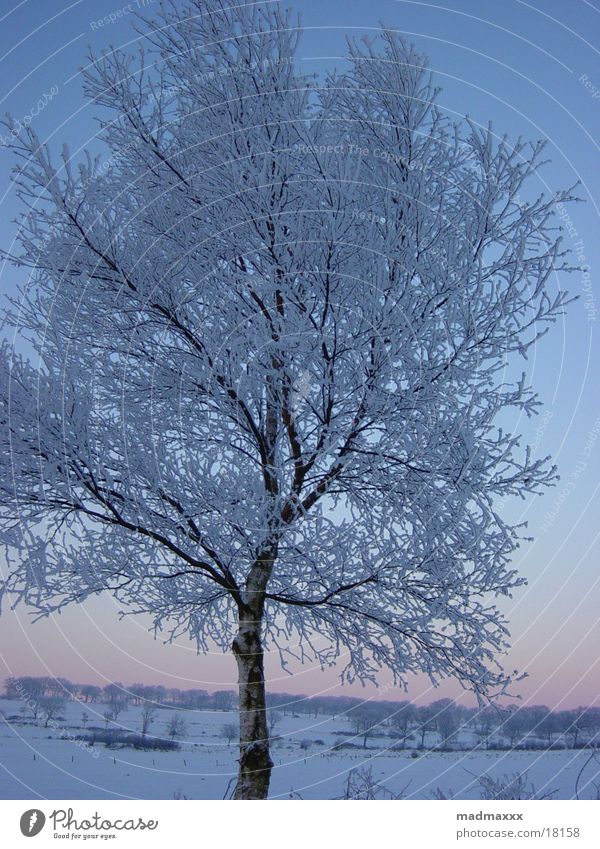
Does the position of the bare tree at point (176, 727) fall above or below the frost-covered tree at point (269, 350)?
below

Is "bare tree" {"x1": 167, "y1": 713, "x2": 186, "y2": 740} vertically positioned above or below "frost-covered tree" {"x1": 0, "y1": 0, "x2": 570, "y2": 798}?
below

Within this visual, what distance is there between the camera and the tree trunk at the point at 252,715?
7.71 metres

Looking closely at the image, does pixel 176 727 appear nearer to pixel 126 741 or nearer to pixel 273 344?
pixel 126 741

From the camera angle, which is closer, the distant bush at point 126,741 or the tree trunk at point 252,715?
the tree trunk at point 252,715

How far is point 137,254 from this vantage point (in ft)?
25.8

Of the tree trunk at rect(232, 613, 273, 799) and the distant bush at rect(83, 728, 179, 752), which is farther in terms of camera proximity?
the distant bush at rect(83, 728, 179, 752)

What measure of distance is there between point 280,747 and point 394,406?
157 inches

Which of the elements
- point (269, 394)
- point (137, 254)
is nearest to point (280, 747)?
point (269, 394)

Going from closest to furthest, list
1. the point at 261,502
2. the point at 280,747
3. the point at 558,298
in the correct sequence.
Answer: the point at 261,502, the point at 558,298, the point at 280,747

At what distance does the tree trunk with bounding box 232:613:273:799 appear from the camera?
25.3 feet

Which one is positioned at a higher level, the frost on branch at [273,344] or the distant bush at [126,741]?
the frost on branch at [273,344]

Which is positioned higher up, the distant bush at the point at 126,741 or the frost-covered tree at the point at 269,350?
the frost-covered tree at the point at 269,350

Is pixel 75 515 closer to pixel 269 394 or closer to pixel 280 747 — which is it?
pixel 269 394

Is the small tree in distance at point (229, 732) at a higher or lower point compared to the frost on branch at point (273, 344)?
lower
